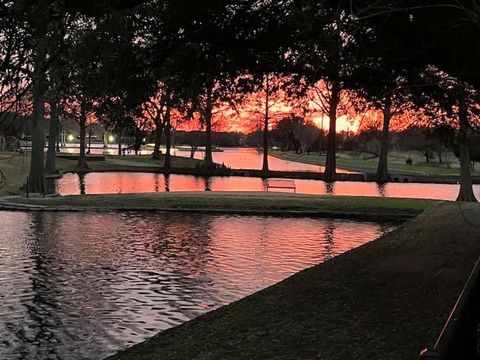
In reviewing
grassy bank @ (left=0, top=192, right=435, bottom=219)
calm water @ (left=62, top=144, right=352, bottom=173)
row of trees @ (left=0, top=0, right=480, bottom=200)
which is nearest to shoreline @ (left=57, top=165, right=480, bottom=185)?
calm water @ (left=62, top=144, right=352, bottom=173)

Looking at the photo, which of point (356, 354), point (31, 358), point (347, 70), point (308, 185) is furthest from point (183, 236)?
point (308, 185)

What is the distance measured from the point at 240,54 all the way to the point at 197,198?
612 inches

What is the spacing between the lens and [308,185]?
43.0 metres

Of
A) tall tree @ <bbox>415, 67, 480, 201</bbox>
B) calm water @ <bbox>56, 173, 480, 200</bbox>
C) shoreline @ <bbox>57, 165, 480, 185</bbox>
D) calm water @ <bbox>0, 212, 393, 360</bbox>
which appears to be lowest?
calm water @ <bbox>0, 212, 393, 360</bbox>

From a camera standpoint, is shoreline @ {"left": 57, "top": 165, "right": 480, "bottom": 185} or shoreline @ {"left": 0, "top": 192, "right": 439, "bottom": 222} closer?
shoreline @ {"left": 0, "top": 192, "right": 439, "bottom": 222}

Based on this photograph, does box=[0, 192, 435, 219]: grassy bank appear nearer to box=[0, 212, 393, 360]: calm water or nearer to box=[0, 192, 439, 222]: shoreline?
box=[0, 192, 439, 222]: shoreline

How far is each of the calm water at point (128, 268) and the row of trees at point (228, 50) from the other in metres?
3.16

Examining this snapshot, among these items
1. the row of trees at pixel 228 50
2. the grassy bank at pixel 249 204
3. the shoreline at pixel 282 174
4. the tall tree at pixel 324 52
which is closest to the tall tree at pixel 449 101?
the row of trees at pixel 228 50

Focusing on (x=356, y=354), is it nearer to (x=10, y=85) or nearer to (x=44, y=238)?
(x=10, y=85)

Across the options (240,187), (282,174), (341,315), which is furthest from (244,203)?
(282,174)

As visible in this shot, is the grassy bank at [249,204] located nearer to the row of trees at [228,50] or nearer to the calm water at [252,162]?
the row of trees at [228,50]

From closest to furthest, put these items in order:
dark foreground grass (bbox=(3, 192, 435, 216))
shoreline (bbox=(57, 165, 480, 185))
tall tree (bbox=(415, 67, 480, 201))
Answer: tall tree (bbox=(415, 67, 480, 201)), dark foreground grass (bbox=(3, 192, 435, 216)), shoreline (bbox=(57, 165, 480, 185))

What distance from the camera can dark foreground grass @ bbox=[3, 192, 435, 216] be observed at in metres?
22.5

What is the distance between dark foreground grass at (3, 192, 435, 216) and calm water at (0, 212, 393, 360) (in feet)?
5.88
